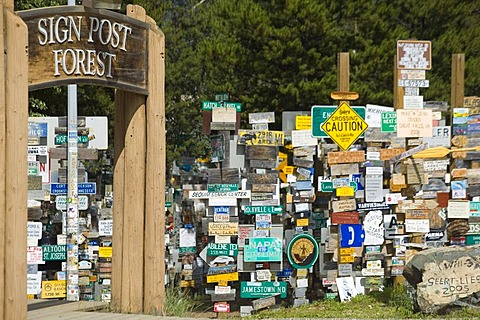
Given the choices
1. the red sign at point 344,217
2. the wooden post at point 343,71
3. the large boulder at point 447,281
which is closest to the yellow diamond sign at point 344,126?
the wooden post at point 343,71

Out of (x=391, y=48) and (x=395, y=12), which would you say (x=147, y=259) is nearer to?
(x=391, y=48)

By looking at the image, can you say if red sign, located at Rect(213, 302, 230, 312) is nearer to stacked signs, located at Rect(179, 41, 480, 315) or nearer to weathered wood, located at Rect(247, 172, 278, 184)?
stacked signs, located at Rect(179, 41, 480, 315)

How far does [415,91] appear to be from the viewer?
14.0 m

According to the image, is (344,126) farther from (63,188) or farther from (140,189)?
(140,189)

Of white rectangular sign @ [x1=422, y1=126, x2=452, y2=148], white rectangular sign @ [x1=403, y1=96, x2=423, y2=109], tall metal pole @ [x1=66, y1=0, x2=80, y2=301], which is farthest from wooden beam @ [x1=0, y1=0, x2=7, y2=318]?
white rectangular sign @ [x1=422, y1=126, x2=452, y2=148]

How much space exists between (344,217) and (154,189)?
16.8 ft

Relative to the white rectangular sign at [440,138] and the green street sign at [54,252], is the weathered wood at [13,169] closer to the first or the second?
the green street sign at [54,252]

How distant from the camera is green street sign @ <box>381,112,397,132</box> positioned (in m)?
13.9

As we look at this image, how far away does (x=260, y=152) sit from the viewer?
43.9ft

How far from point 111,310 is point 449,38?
26.8 m

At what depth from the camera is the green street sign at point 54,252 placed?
13484 millimetres

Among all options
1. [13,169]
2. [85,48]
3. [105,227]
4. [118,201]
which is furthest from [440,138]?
[13,169]

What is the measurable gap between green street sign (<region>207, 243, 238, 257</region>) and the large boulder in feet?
11.5

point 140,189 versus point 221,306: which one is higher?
point 140,189
